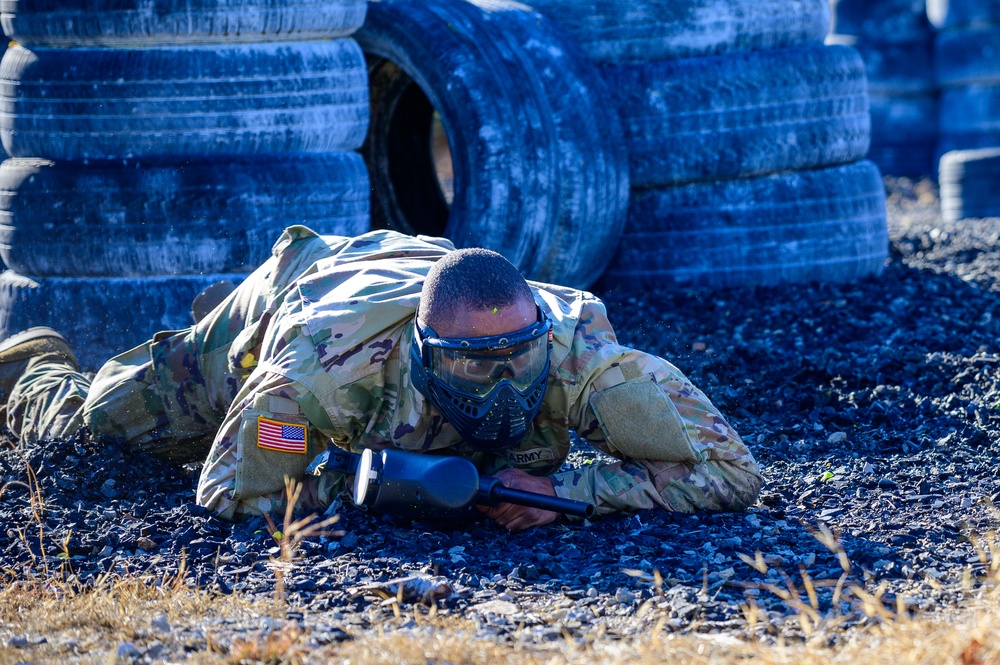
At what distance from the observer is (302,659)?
246 centimetres

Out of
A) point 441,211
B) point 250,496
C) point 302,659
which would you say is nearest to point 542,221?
point 441,211

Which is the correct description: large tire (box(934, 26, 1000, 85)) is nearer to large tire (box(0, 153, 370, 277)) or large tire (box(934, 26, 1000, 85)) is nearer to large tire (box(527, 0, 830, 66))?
large tire (box(527, 0, 830, 66))

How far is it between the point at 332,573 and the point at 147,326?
94.8 inches

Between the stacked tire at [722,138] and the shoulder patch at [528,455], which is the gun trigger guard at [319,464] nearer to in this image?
the shoulder patch at [528,455]

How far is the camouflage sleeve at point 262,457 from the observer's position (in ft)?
10.7

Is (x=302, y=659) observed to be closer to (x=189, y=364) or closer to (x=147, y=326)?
(x=189, y=364)

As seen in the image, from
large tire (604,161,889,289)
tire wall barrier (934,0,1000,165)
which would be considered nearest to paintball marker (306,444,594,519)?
large tire (604,161,889,289)

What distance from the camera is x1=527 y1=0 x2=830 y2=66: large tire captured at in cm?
628

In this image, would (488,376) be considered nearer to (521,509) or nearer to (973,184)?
(521,509)

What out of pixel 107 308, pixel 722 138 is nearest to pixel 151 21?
pixel 107 308

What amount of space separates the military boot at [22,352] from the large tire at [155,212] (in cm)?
43

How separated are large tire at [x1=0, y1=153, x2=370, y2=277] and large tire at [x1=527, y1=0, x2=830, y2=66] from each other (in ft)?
6.25

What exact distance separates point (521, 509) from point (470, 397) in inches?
16.4

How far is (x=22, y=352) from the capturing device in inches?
188
